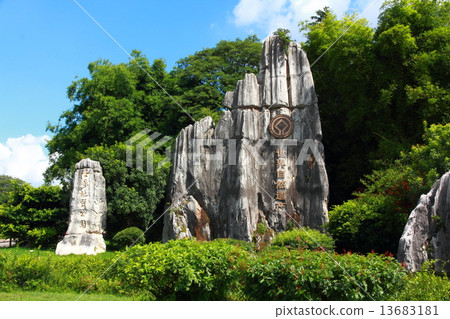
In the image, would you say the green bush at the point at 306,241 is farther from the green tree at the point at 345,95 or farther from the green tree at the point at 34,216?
the green tree at the point at 34,216

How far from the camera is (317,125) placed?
1645 cm

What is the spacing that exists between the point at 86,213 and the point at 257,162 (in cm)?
756

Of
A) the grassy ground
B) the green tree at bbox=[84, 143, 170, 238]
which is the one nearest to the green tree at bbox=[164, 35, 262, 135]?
the green tree at bbox=[84, 143, 170, 238]

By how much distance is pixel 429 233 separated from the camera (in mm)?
9812

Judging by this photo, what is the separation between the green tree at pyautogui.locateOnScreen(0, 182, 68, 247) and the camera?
63.2 feet

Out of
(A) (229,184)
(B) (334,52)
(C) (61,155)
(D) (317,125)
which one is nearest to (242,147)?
(A) (229,184)

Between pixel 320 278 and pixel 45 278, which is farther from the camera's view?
pixel 45 278

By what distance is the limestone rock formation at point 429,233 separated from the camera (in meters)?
9.47

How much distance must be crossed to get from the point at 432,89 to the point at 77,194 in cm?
1474

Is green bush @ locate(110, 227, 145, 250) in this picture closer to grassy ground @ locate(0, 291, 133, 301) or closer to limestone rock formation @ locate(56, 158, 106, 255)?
limestone rock formation @ locate(56, 158, 106, 255)

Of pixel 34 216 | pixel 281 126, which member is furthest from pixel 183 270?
pixel 34 216

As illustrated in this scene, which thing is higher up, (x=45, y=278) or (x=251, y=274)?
(x=251, y=274)

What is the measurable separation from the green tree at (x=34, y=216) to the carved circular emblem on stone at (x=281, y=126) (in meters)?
10.7

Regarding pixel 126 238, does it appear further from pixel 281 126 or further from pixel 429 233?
pixel 429 233
